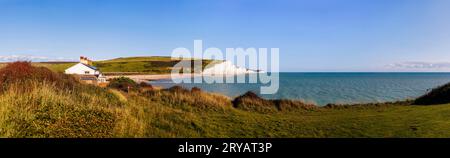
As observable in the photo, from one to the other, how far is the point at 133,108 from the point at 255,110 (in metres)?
7.80

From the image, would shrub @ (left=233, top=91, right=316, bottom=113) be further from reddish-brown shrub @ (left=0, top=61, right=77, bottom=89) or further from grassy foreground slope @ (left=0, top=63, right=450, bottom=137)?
reddish-brown shrub @ (left=0, top=61, right=77, bottom=89)

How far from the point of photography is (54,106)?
8.66 metres

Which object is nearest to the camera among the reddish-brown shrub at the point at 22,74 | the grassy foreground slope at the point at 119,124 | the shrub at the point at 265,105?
the grassy foreground slope at the point at 119,124

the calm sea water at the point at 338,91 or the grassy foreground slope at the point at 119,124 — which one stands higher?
the grassy foreground slope at the point at 119,124

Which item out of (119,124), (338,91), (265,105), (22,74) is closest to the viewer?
(119,124)

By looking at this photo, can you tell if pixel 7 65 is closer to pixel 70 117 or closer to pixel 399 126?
pixel 70 117

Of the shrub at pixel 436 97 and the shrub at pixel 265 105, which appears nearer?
the shrub at pixel 265 105

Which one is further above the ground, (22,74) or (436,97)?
(22,74)

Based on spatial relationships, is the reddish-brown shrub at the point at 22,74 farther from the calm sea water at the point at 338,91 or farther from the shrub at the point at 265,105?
the calm sea water at the point at 338,91

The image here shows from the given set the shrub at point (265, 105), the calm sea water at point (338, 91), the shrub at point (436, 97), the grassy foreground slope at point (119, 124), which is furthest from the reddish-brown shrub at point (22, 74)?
the calm sea water at point (338, 91)

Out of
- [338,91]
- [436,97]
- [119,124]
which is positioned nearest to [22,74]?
[119,124]

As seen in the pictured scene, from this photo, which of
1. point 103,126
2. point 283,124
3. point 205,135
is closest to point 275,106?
point 283,124

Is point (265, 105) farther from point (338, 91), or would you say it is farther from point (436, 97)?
point (338, 91)

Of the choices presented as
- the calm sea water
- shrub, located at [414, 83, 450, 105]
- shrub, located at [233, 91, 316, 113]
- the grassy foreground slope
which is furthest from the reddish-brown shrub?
the calm sea water
